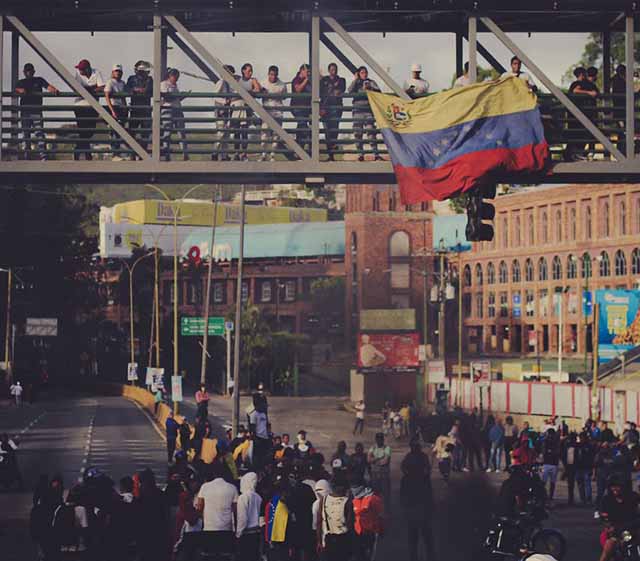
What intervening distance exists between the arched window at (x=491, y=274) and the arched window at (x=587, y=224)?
18674 mm

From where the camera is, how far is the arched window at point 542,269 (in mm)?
121500

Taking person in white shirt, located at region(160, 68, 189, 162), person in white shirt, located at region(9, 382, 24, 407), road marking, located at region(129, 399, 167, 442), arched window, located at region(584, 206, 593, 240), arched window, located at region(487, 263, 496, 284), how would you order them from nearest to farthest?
person in white shirt, located at region(160, 68, 189, 162) < road marking, located at region(129, 399, 167, 442) < person in white shirt, located at region(9, 382, 24, 407) < arched window, located at region(584, 206, 593, 240) < arched window, located at region(487, 263, 496, 284)

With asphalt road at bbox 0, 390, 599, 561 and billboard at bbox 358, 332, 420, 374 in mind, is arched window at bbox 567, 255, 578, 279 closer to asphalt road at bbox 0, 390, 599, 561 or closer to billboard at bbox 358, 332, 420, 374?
asphalt road at bbox 0, 390, 599, 561

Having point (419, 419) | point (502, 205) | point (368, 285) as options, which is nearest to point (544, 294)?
point (502, 205)

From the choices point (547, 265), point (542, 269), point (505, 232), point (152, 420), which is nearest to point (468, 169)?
point (152, 420)

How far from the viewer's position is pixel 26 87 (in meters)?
22.0

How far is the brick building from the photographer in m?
109

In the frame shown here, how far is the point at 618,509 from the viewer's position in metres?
18.4

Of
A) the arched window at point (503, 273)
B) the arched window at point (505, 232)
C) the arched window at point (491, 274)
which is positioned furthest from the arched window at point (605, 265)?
the arched window at point (491, 274)

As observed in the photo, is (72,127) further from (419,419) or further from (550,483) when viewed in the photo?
(419,419)

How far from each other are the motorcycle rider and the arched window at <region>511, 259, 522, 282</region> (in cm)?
10860

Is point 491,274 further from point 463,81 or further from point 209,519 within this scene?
point 209,519

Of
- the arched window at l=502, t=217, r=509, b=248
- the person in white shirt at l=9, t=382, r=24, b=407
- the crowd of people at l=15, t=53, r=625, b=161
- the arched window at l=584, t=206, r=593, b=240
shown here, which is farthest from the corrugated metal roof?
the crowd of people at l=15, t=53, r=625, b=161

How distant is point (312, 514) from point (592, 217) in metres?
96.0
